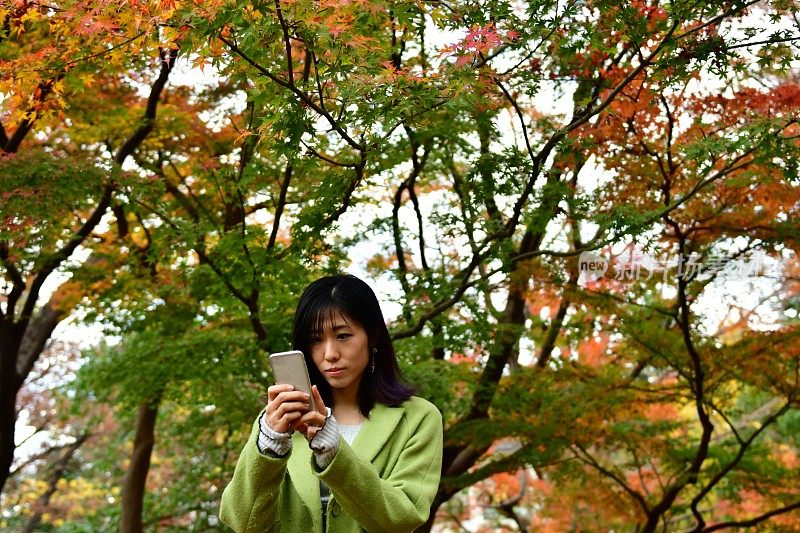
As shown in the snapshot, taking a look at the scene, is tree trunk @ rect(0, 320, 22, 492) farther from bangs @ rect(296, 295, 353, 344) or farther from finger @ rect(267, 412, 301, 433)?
finger @ rect(267, 412, 301, 433)

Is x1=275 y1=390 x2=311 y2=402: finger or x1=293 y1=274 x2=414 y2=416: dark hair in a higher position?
x1=293 y1=274 x2=414 y2=416: dark hair

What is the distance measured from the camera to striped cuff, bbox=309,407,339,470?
2.04m

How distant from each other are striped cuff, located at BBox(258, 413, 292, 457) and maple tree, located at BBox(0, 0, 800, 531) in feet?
7.05

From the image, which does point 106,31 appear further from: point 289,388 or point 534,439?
point 534,439

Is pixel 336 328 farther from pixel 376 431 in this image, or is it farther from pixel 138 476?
pixel 138 476

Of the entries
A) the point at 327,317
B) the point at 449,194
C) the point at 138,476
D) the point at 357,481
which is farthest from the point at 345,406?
the point at 138,476

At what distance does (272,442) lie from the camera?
2.06 meters

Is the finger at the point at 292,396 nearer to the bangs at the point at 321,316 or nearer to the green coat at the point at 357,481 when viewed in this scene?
the green coat at the point at 357,481

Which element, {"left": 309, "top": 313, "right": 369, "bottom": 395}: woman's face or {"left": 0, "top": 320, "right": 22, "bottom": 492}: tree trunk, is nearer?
{"left": 309, "top": 313, "right": 369, "bottom": 395}: woman's face

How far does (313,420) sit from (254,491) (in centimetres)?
24

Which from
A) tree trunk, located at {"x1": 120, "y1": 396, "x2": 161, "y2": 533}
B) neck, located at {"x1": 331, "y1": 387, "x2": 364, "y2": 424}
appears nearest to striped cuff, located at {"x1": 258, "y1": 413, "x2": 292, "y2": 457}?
neck, located at {"x1": 331, "y1": 387, "x2": 364, "y2": 424}

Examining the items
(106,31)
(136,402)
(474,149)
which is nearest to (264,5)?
(106,31)

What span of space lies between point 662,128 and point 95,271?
4820mm

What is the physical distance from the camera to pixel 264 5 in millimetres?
3760
